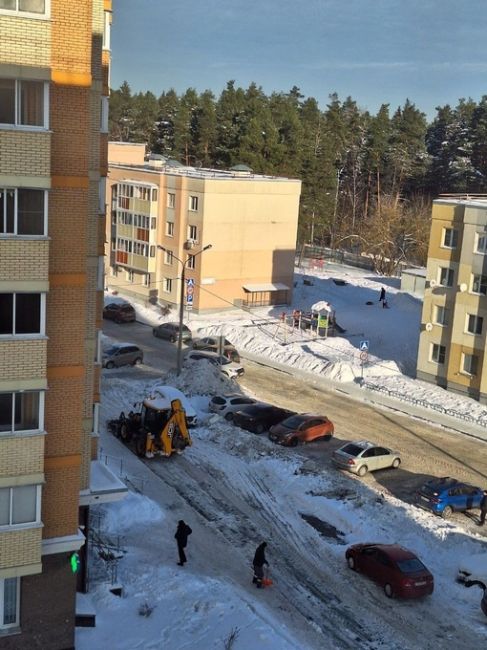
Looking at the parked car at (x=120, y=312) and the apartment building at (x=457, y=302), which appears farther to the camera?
the parked car at (x=120, y=312)

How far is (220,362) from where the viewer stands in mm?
45375

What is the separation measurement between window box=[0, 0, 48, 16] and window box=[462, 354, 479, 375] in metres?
32.3

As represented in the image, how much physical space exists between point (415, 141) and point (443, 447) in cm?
7556

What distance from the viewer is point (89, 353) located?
19.3 m

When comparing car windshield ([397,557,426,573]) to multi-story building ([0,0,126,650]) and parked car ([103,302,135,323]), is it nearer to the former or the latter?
multi-story building ([0,0,126,650])

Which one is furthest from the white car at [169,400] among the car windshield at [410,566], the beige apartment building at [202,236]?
the beige apartment building at [202,236]

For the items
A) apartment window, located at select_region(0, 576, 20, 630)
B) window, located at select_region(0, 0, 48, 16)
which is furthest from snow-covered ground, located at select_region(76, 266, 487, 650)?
window, located at select_region(0, 0, 48, 16)

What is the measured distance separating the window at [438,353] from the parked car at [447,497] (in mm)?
16271

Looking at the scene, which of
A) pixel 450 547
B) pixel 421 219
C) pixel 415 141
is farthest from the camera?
pixel 415 141

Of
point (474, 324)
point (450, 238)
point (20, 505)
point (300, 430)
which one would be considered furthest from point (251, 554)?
point (450, 238)

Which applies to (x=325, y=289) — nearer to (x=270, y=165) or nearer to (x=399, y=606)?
(x=270, y=165)

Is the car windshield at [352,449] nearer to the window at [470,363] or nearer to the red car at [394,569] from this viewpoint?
the red car at [394,569]

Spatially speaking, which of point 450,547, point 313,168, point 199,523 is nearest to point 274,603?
point 199,523

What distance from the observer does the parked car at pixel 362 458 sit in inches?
1219
